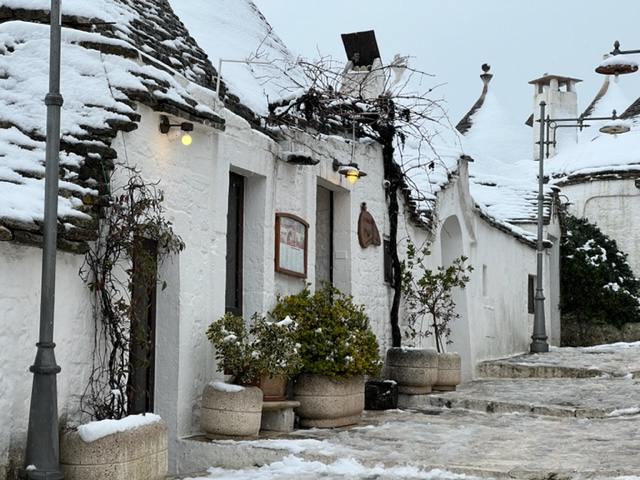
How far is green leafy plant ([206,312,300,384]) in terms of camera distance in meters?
8.10

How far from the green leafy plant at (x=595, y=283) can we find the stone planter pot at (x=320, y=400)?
53.8ft

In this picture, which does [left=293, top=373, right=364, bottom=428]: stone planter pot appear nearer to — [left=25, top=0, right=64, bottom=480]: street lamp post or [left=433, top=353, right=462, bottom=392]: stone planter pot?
[left=433, top=353, right=462, bottom=392]: stone planter pot

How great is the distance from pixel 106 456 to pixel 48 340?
0.90 meters

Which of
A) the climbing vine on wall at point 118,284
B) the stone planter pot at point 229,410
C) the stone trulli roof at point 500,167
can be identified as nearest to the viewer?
the climbing vine on wall at point 118,284

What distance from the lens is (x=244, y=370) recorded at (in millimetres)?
8180

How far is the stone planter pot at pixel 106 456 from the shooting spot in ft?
19.6

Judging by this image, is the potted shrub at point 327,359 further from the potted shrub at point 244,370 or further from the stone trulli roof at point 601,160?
the stone trulli roof at point 601,160

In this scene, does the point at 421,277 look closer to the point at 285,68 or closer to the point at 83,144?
the point at 285,68

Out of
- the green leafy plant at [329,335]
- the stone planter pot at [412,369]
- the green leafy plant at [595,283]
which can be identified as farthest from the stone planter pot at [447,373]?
the green leafy plant at [595,283]

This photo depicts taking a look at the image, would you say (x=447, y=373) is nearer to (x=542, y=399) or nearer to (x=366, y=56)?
(x=542, y=399)

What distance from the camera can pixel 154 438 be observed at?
639 centimetres

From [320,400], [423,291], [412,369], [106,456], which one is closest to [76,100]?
[106,456]

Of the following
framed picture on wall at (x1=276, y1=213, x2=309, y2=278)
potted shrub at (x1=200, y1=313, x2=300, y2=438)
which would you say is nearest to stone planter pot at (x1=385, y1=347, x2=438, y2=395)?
framed picture on wall at (x1=276, y1=213, x2=309, y2=278)

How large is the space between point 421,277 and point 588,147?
16.4 metres
